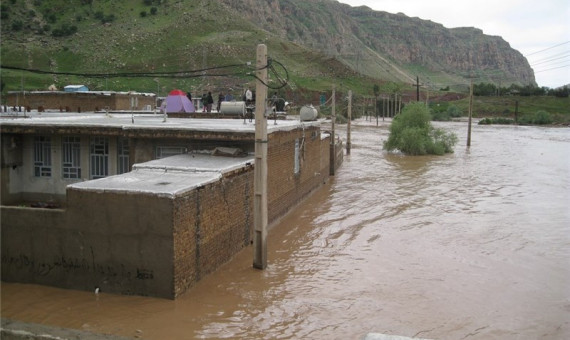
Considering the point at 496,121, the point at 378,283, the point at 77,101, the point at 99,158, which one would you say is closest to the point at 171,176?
the point at 378,283

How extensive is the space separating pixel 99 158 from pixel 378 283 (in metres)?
8.28

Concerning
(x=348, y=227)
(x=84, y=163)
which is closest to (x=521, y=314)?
(x=348, y=227)

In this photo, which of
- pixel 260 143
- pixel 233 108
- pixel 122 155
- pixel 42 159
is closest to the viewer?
pixel 260 143

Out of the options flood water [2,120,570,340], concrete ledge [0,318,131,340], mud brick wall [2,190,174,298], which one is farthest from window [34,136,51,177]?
concrete ledge [0,318,131,340]

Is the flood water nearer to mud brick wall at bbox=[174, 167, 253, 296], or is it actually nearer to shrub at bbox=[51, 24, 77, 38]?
mud brick wall at bbox=[174, 167, 253, 296]

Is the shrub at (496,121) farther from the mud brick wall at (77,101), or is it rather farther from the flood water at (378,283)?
the mud brick wall at (77,101)

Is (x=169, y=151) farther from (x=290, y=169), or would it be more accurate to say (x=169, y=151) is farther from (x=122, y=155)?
(x=290, y=169)

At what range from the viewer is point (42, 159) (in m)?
15.2

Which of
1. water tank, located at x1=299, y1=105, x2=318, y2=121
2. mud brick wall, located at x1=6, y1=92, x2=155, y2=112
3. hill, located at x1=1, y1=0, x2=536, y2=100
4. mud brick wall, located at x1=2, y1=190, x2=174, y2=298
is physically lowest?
mud brick wall, located at x1=2, y1=190, x2=174, y2=298

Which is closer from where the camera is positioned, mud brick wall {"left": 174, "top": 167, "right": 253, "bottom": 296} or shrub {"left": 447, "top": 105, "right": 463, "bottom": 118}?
mud brick wall {"left": 174, "top": 167, "right": 253, "bottom": 296}

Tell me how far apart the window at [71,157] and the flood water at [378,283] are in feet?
17.8

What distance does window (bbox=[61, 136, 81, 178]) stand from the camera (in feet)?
49.2

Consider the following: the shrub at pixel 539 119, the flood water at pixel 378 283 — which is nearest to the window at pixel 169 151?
the flood water at pixel 378 283

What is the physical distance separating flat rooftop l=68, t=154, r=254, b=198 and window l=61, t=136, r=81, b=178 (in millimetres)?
3308
